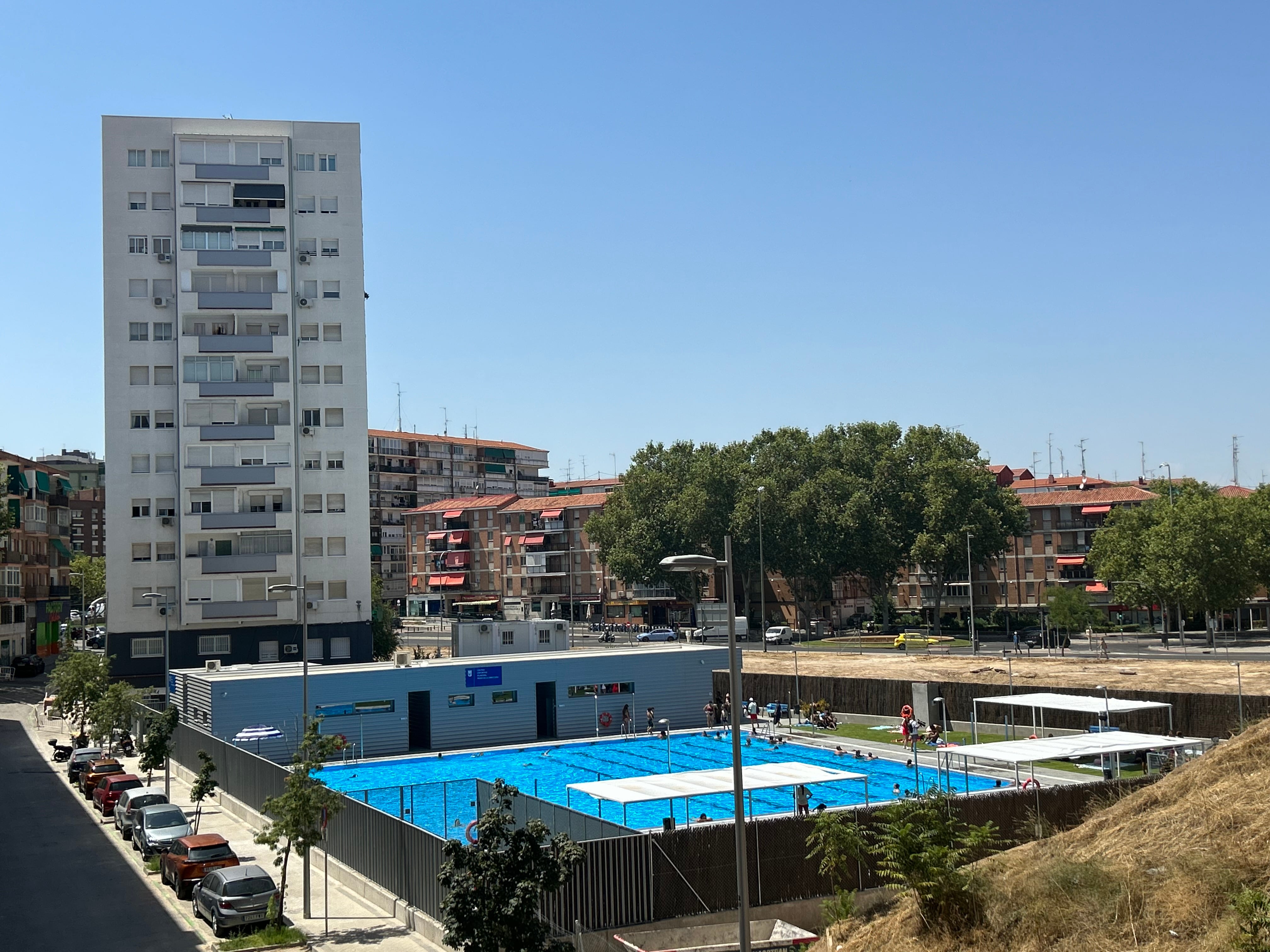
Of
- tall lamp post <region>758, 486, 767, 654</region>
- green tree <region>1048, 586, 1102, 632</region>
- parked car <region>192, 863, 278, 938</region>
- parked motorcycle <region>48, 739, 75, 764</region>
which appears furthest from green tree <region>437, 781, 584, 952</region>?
green tree <region>1048, 586, 1102, 632</region>

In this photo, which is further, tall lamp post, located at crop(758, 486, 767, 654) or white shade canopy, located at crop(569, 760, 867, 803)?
tall lamp post, located at crop(758, 486, 767, 654)

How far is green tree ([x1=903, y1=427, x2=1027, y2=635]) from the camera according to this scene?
96812mm

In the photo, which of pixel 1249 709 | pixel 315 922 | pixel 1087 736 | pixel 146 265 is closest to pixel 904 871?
pixel 315 922

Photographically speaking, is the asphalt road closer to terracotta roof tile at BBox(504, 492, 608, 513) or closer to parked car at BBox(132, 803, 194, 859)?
parked car at BBox(132, 803, 194, 859)

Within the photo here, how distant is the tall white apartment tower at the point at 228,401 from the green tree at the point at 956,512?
4881 cm

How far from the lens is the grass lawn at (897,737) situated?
135 ft

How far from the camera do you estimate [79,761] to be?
45.4 m

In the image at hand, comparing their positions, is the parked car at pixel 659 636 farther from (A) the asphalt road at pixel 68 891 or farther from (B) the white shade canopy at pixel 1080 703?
(A) the asphalt road at pixel 68 891

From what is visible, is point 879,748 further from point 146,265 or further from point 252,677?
point 146,265

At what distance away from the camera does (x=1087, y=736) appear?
34.4 m

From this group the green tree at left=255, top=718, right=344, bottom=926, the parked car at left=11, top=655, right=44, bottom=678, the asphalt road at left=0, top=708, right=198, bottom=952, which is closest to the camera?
the asphalt road at left=0, top=708, right=198, bottom=952

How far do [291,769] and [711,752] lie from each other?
24.1m

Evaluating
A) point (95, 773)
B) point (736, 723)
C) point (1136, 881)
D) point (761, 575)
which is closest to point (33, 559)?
point (761, 575)

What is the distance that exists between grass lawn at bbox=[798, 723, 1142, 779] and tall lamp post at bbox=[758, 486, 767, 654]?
27.9 metres
